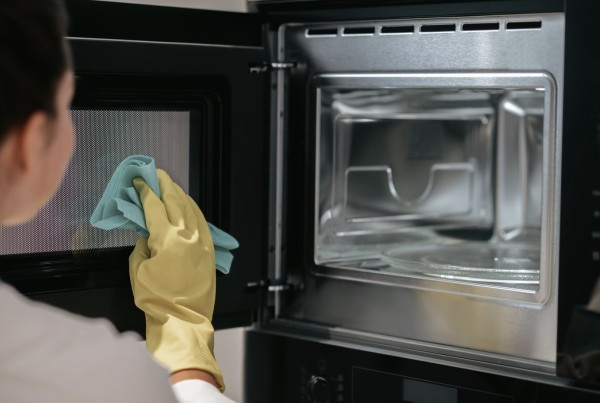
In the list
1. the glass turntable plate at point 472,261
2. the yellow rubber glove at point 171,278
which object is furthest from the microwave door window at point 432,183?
the yellow rubber glove at point 171,278

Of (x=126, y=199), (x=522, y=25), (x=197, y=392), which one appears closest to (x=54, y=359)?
(x=197, y=392)

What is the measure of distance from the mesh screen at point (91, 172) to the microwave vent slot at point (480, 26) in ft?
1.23

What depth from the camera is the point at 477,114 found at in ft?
6.12

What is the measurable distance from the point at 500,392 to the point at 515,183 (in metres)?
0.71

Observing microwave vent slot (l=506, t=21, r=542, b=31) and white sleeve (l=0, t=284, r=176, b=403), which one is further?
microwave vent slot (l=506, t=21, r=542, b=31)

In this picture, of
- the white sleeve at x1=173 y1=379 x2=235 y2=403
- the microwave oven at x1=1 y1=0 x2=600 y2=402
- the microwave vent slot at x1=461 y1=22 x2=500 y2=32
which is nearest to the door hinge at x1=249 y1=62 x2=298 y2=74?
the microwave oven at x1=1 y1=0 x2=600 y2=402

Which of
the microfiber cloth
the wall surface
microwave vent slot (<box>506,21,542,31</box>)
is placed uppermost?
the wall surface

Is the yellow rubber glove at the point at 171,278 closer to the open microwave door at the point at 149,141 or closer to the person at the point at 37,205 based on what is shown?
the open microwave door at the point at 149,141

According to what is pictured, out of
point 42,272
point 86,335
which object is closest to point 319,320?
point 42,272

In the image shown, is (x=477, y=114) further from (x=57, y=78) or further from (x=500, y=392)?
(x=57, y=78)

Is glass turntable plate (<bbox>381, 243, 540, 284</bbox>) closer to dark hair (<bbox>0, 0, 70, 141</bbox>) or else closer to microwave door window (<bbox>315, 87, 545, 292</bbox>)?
microwave door window (<bbox>315, 87, 545, 292</bbox>)

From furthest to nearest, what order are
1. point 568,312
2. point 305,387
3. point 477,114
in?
point 477,114 < point 305,387 < point 568,312

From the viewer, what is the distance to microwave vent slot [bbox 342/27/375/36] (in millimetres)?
1447

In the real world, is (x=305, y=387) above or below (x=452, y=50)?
below
